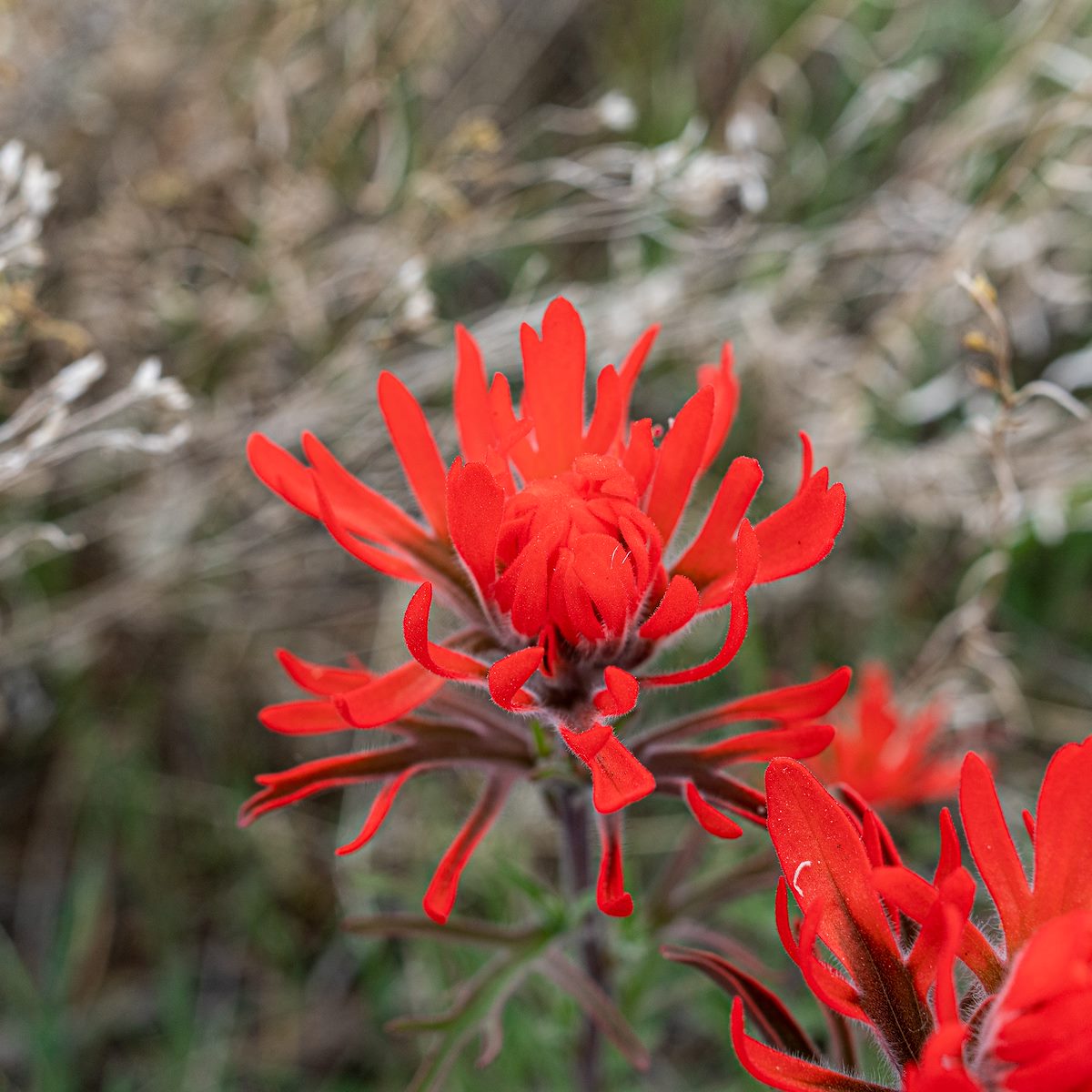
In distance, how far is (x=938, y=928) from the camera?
0.57 m

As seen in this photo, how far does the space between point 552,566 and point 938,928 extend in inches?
11.2

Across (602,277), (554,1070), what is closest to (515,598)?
(554,1070)

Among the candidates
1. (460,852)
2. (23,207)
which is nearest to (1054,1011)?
(460,852)

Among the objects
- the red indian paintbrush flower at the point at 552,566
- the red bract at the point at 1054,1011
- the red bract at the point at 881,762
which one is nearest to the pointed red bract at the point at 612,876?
the red indian paintbrush flower at the point at 552,566

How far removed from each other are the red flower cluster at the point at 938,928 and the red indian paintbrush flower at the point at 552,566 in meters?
0.06

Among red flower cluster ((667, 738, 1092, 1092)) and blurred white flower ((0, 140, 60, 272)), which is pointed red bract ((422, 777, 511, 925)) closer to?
red flower cluster ((667, 738, 1092, 1092))

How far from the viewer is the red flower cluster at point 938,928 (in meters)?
0.51

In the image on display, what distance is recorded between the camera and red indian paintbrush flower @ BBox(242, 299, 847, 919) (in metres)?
0.62

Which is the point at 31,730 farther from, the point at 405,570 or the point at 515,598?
the point at 515,598

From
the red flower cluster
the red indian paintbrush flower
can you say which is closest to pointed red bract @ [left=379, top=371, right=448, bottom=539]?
the red indian paintbrush flower

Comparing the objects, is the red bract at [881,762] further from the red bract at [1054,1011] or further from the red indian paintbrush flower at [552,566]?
the red bract at [1054,1011]

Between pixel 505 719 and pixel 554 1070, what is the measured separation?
610mm

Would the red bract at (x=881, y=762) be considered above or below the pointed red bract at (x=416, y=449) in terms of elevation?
below

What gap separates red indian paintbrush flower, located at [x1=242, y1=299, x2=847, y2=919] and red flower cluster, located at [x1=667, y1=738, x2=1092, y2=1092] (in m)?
0.06
